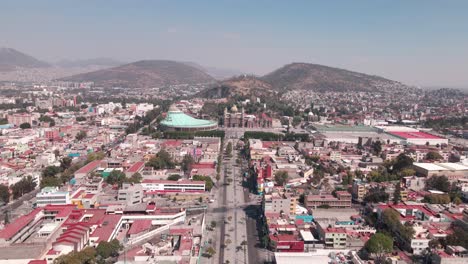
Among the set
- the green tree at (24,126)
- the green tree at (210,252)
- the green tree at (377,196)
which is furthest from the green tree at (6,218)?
the green tree at (24,126)

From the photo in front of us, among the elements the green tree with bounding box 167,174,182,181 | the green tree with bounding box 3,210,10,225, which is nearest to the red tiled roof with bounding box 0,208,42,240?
the green tree with bounding box 3,210,10,225

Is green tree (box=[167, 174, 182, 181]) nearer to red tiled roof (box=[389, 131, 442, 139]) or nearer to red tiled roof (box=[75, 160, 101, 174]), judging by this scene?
red tiled roof (box=[75, 160, 101, 174])

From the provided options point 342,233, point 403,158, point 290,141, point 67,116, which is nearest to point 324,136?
point 290,141

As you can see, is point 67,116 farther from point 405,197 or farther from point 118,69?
point 118,69

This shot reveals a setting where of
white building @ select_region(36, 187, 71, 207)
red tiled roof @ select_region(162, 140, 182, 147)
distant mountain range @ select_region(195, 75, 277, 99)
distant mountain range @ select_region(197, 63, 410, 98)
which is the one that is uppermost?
distant mountain range @ select_region(197, 63, 410, 98)

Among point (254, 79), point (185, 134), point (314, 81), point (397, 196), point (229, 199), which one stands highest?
point (314, 81)

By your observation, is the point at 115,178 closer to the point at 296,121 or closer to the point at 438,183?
the point at 438,183

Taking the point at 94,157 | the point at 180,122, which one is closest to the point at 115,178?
the point at 94,157
